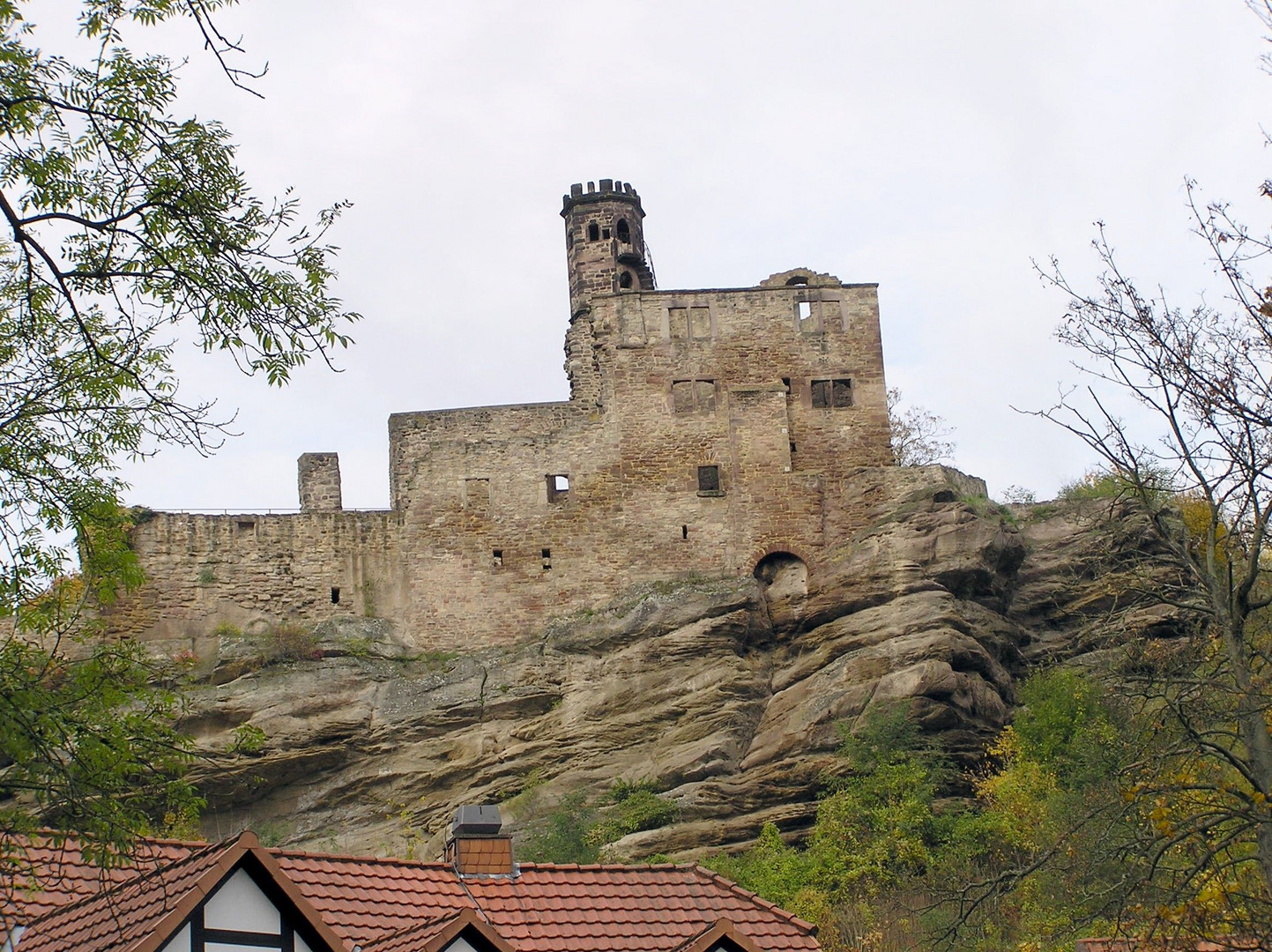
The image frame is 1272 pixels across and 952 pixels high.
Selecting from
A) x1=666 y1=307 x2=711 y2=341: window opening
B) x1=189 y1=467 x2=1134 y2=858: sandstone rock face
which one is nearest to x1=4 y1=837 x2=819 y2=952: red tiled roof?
x1=189 y1=467 x2=1134 y2=858: sandstone rock face

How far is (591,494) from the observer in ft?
136

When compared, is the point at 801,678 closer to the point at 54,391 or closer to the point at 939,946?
the point at 939,946

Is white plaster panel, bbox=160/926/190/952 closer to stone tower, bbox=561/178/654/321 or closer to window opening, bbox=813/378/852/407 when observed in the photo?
window opening, bbox=813/378/852/407

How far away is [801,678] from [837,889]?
6226mm

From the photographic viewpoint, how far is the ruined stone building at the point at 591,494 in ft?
134

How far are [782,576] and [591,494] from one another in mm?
4562

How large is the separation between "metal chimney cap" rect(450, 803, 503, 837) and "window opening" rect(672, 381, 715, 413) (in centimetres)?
2333

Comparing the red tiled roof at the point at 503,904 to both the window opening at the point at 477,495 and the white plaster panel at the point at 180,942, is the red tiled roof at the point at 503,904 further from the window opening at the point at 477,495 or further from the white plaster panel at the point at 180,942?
the window opening at the point at 477,495

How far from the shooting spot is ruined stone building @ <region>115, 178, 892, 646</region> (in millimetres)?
40844

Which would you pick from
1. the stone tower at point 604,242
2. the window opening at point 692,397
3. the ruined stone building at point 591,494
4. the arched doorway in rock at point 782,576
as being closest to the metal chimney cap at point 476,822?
the ruined stone building at point 591,494

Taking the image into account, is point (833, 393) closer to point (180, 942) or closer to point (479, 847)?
point (479, 847)

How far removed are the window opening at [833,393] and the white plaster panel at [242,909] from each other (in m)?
27.7

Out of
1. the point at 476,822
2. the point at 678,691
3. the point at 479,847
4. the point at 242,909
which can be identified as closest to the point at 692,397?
the point at 678,691

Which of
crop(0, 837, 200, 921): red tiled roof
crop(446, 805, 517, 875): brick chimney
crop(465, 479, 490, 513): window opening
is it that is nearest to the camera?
crop(0, 837, 200, 921): red tiled roof
